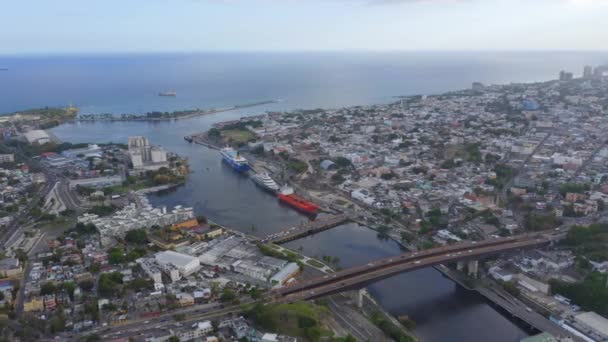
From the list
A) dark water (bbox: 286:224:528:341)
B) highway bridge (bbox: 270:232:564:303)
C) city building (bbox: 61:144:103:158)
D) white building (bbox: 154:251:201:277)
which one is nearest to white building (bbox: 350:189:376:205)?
dark water (bbox: 286:224:528:341)

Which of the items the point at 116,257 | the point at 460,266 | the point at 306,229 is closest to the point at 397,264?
the point at 460,266

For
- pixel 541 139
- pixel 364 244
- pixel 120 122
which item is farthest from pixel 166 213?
pixel 120 122

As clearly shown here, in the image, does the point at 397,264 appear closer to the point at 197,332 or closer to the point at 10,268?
the point at 197,332

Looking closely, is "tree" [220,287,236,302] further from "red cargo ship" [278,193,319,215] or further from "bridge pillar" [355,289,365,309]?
"red cargo ship" [278,193,319,215]

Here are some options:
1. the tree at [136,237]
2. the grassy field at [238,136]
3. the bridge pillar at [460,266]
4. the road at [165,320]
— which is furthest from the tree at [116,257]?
the grassy field at [238,136]

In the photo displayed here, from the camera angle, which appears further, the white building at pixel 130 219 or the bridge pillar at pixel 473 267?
the white building at pixel 130 219

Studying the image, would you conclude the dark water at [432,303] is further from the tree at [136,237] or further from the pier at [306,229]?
the tree at [136,237]
